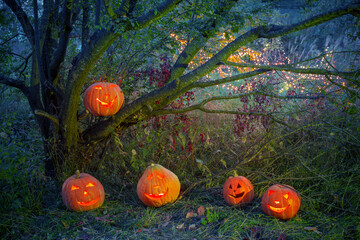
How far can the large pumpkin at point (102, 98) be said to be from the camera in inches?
130

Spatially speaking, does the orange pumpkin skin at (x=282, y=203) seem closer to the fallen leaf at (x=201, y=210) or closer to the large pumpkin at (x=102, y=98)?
the fallen leaf at (x=201, y=210)

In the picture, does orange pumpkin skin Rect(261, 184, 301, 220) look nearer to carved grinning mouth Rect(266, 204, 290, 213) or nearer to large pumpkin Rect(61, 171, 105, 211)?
carved grinning mouth Rect(266, 204, 290, 213)

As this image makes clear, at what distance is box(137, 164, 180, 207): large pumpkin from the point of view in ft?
10.1

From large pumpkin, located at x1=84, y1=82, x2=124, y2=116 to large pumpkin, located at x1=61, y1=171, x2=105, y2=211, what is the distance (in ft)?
2.51

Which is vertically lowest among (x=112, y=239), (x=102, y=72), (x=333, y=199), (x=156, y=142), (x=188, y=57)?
(x=112, y=239)

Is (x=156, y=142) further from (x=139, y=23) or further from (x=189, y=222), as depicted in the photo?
(x=139, y=23)

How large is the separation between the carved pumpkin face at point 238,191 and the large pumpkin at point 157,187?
22.2 inches

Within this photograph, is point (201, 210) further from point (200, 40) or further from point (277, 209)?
point (200, 40)

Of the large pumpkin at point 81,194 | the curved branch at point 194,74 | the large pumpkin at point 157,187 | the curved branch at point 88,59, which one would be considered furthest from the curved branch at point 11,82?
the large pumpkin at point 157,187

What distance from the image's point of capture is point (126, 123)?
3.79 m

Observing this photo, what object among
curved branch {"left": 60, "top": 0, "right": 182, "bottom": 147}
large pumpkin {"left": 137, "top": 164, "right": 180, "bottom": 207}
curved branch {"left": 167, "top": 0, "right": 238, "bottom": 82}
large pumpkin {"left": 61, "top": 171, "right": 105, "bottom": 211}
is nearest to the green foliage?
large pumpkin {"left": 61, "top": 171, "right": 105, "bottom": 211}

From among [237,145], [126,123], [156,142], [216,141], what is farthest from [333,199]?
[126,123]

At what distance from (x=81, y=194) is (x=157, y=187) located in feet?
2.54

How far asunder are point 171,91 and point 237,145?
58.0 inches
